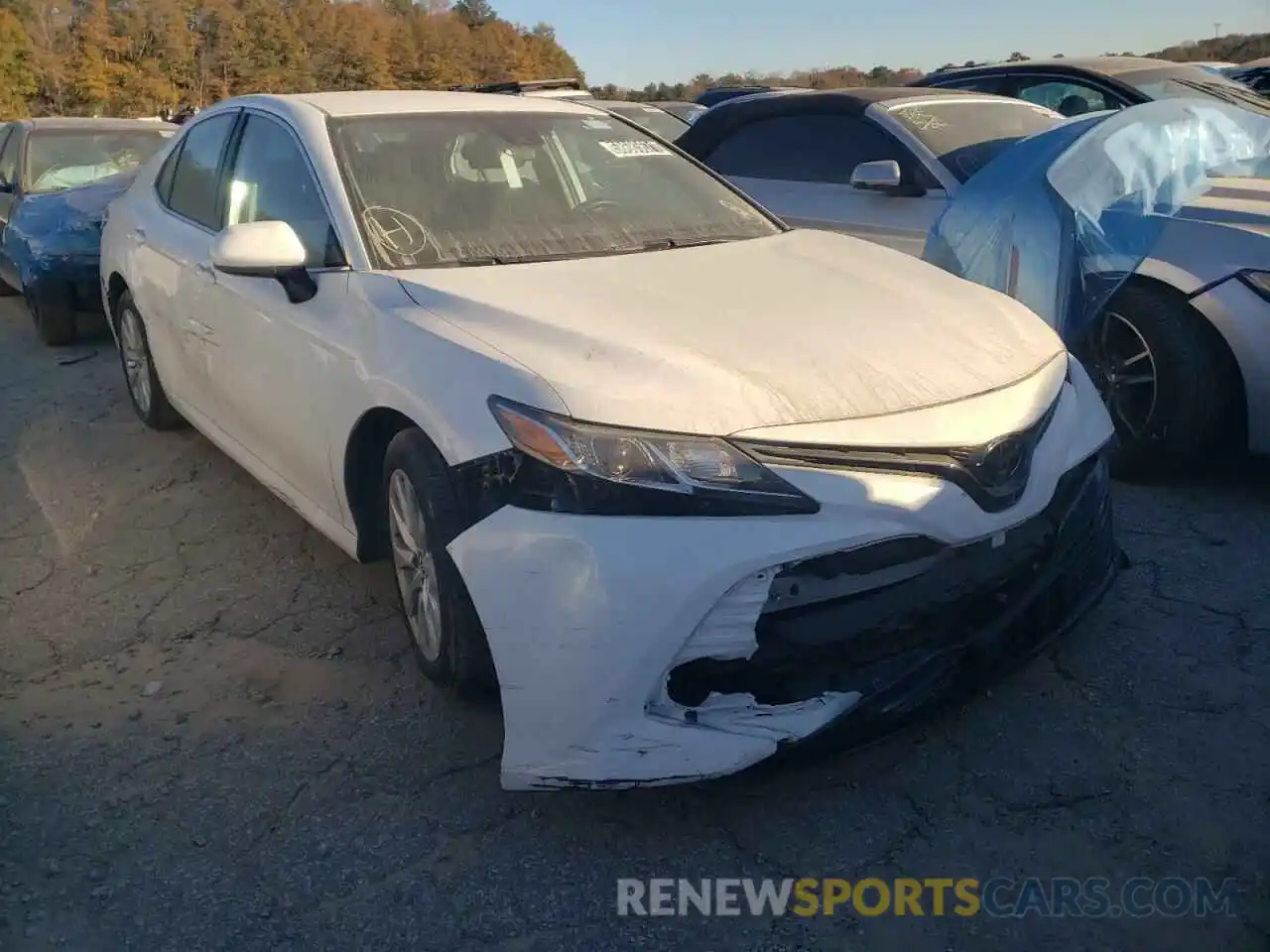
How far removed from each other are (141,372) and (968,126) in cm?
407

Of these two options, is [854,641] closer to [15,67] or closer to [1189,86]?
[1189,86]

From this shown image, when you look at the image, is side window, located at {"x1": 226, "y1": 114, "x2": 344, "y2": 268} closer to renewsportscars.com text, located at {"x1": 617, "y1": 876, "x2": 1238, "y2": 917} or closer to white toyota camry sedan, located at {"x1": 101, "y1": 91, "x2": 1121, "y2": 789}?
white toyota camry sedan, located at {"x1": 101, "y1": 91, "x2": 1121, "y2": 789}

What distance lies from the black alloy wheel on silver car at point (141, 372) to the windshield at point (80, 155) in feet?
10.2

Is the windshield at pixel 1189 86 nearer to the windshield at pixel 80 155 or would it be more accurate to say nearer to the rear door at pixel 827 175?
the rear door at pixel 827 175

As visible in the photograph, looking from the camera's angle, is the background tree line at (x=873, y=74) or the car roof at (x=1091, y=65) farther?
the background tree line at (x=873, y=74)

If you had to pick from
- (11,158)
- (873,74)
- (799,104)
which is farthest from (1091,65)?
(873,74)

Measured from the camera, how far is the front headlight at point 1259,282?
12.2 ft

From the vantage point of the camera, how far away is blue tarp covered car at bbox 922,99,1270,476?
12.5ft

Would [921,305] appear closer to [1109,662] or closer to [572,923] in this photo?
[1109,662]

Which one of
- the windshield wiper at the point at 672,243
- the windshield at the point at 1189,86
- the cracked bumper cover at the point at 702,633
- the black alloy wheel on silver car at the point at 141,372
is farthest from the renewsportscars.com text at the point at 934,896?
the windshield at the point at 1189,86

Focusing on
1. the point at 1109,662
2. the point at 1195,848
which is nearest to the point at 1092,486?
the point at 1109,662

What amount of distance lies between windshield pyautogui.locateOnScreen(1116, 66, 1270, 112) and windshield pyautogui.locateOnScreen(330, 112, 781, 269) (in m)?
2.76

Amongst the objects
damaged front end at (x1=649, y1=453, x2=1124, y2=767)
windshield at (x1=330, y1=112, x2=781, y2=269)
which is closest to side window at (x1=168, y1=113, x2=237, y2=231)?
windshield at (x1=330, y1=112, x2=781, y2=269)

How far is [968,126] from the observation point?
5504 mm
